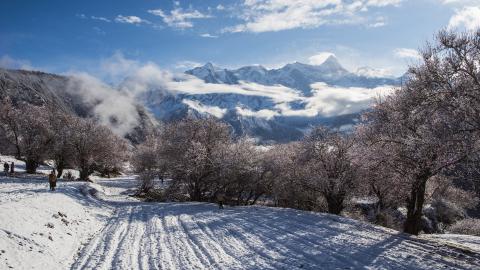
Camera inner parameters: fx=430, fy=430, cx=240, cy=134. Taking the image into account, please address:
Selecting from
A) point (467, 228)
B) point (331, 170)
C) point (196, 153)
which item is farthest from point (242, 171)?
point (467, 228)

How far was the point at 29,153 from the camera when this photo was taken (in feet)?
240

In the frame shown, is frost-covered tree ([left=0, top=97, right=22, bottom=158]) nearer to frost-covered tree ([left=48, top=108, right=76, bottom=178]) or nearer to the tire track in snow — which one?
frost-covered tree ([left=48, top=108, right=76, bottom=178])

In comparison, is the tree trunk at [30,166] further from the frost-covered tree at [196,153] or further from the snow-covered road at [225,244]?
the snow-covered road at [225,244]

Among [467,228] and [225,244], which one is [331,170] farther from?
[467,228]

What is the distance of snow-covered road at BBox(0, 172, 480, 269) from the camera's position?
19844 mm

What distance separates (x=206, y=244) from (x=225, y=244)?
1.09m

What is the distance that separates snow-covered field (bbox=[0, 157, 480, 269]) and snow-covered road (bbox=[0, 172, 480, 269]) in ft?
0.16

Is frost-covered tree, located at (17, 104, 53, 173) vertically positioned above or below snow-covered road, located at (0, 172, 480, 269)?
above

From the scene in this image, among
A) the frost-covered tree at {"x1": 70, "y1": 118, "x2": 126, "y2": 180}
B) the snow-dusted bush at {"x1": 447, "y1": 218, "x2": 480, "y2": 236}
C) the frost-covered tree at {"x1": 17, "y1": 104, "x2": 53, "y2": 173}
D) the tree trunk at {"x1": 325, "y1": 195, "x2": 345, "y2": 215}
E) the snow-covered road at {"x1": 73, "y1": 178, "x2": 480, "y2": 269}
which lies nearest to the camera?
the snow-covered road at {"x1": 73, "y1": 178, "x2": 480, "y2": 269}

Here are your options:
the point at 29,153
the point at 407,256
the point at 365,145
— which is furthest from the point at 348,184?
the point at 29,153

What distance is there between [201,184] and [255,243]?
3714cm

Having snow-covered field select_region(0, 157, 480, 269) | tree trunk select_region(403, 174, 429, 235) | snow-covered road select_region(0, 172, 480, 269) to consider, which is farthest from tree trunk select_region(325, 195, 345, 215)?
tree trunk select_region(403, 174, 429, 235)

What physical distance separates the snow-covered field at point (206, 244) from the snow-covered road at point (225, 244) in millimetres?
47

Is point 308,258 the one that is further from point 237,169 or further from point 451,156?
point 237,169
